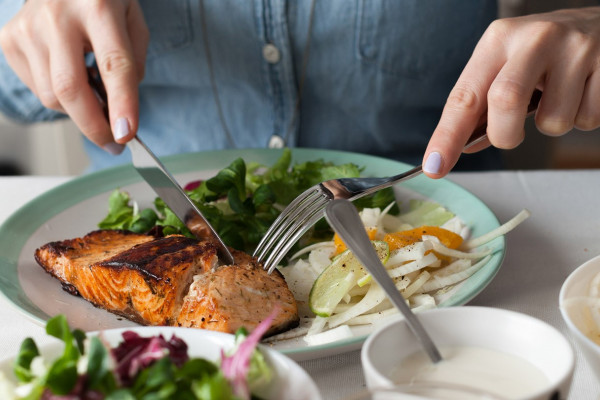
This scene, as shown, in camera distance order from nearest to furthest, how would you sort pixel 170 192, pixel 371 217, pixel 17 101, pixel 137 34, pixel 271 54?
pixel 170 192
pixel 371 217
pixel 137 34
pixel 271 54
pixel 17 101

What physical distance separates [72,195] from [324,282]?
109cm

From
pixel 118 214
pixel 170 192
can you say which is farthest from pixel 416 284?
pixel 118 214

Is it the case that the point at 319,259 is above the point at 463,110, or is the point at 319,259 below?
below

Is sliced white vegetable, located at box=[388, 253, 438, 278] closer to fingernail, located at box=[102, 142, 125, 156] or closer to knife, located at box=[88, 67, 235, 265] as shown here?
knife, located at box=[88, 67, 235, 265]

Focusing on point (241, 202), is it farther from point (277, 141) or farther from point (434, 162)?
point (277, 141)

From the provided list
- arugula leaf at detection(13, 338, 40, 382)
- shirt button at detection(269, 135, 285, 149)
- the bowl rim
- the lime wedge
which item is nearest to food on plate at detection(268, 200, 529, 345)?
the lime wedge

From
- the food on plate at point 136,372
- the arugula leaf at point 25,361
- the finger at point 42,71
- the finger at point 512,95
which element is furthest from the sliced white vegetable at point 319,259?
the finger at point 42,71

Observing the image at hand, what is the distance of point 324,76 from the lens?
9.51 feet

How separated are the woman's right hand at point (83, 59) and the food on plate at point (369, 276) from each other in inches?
26.9

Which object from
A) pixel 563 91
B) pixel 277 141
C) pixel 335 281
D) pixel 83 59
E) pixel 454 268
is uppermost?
pixel 83 59

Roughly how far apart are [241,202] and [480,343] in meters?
1.11

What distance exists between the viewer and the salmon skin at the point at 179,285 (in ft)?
4.83

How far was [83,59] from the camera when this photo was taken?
206 cm

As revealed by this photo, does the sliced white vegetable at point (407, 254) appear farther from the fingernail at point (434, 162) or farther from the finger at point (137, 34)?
the finger at point (137, 34)
